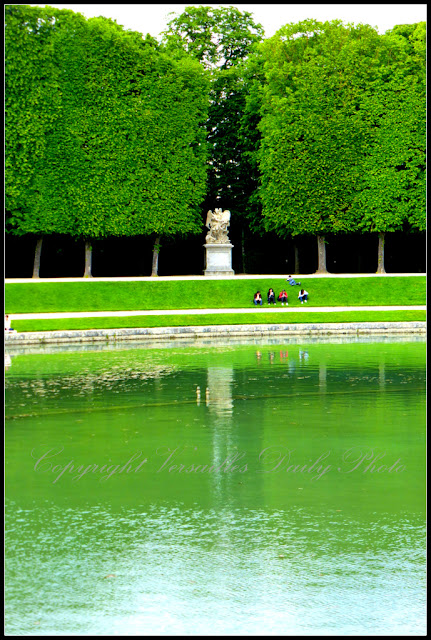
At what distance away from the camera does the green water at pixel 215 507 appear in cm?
647

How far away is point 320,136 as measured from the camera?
3938 cm

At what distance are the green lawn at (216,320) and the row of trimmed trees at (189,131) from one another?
10623 mm

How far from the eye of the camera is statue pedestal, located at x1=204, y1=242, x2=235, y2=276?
38781 millimetres

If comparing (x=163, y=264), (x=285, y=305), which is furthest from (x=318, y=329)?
(x=163, y=264)

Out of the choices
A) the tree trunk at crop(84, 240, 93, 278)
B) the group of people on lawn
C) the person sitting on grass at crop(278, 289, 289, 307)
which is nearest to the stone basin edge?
the group of people on lawn

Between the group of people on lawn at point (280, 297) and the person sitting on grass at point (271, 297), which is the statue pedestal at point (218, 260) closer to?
the group of people on lawn at point (280, 297)

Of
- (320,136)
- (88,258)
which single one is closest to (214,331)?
(88,258)

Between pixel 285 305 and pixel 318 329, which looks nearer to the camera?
pixel 318 329

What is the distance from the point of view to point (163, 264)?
4538 cm

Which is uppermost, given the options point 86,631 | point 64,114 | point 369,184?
point 64,114

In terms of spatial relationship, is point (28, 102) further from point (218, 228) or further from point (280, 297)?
point (280, 297)

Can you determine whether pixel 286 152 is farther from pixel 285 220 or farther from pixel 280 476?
pixel 280 476

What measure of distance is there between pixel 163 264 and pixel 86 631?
39.6 meters

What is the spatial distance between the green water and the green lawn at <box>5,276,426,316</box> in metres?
15.5
